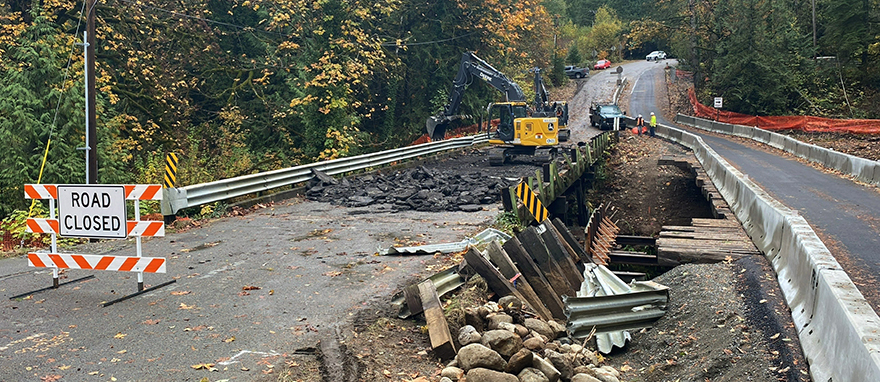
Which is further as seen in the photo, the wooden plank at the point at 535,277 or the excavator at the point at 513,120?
the excavator at the point at 513,120

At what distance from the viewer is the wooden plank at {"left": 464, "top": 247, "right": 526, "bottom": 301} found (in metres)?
8.23

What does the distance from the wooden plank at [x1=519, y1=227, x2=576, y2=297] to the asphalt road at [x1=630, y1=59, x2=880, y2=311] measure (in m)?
3.54

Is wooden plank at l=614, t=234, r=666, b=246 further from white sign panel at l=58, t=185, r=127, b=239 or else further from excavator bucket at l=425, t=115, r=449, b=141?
excavator bucket at l=425, t=115, r=449, b=141

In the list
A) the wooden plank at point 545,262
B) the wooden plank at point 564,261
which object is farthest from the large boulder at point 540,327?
the wooden plank at point 564,261

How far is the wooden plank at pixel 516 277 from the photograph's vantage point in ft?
28.3

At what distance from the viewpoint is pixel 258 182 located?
16.1 meters

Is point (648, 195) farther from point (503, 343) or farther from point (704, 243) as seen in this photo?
point (503, 343)

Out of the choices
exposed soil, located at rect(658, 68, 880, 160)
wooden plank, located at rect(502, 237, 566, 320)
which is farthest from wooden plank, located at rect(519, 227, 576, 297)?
exposed soil, located at rect(658, 68, 880, 160)

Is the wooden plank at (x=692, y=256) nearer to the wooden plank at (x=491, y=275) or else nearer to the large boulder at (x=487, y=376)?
the wooden plank at (x=491, y=275)

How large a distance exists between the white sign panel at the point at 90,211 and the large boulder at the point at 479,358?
461 cm

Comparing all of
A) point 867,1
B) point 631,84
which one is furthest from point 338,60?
point 631,84

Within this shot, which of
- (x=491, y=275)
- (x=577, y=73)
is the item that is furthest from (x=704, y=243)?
(x=577, y=73)

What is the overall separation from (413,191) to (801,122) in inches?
1165

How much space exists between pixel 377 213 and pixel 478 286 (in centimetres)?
693
